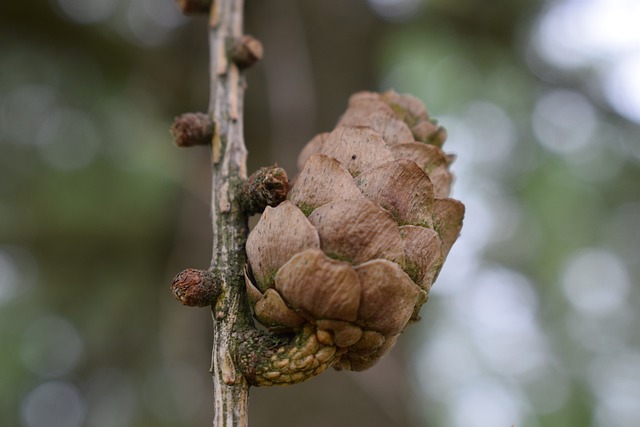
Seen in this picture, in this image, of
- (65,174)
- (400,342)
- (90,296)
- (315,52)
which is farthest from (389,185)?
(65,174)

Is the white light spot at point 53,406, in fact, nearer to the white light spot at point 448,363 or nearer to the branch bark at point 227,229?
the branch bark at point 227,229

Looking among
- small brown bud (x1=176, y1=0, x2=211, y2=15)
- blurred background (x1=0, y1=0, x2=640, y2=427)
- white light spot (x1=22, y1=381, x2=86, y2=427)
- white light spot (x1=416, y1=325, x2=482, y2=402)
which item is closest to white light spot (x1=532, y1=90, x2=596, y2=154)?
blurred background (x1=0, y1=0, x2=640, y2=427)

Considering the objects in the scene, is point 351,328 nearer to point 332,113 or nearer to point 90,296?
point 332,113

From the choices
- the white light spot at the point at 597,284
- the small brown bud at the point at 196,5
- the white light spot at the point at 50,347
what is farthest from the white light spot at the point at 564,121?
the white light spot at the point at 50,347

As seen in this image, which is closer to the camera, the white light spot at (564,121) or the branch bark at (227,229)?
the branch bark at (227,229)

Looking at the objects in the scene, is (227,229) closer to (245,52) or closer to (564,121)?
(245,52)

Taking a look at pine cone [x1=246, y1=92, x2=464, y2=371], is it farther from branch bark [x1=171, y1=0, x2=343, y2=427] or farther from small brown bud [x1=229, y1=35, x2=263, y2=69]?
small brown bud [x1=229, y1=35, x2=263, y2=69]

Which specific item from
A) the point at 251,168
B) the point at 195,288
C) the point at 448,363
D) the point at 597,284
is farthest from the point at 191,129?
the point at 448,363

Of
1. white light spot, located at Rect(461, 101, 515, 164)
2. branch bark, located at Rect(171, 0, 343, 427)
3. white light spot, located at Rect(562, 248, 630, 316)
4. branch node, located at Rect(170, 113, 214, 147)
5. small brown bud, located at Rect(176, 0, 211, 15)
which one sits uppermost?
white light spot, located at Rect(461, 101, 515, 164)
